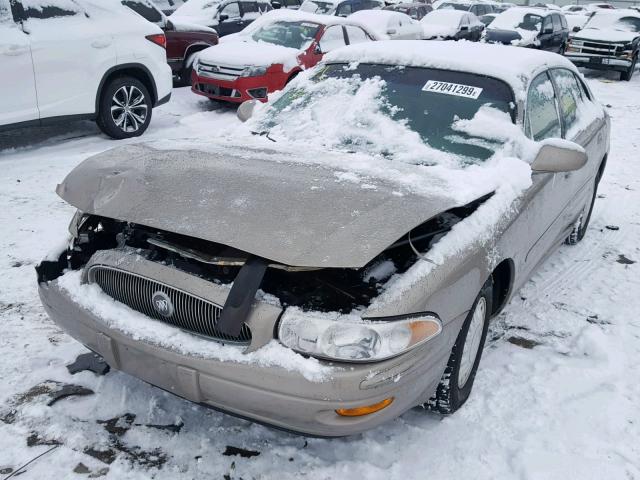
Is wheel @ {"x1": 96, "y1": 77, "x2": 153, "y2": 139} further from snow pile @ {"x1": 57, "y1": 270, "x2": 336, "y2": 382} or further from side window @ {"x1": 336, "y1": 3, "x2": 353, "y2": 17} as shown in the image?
side window @ {"x1": 336, "y1": 3, "x2": 353, "y2": 17}

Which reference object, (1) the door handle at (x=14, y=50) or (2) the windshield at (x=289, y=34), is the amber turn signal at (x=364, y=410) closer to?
(1) the door handle at (x=14, y=50)

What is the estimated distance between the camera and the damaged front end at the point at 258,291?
223 cm

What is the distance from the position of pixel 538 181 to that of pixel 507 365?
41.3 inches

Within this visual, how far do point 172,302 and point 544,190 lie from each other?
2222 mm

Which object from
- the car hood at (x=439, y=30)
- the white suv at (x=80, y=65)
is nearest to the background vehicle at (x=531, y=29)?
the car hood at (x=439, y=30)

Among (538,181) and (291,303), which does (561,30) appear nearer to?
(538,181)

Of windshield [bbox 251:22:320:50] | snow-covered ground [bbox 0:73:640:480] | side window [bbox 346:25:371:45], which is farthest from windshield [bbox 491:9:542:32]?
snow-covered ground [bbox 0:73:640:480]

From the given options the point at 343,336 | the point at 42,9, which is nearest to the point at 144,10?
the point at 42,9

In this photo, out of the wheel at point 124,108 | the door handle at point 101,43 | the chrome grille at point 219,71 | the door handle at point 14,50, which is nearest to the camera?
the door handle at point 14,50

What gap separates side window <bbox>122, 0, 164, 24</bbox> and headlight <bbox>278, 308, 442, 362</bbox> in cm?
785

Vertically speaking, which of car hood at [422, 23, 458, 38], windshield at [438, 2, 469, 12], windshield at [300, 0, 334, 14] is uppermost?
windshield at [300, 0, 334, 14]

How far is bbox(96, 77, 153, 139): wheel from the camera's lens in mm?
7414

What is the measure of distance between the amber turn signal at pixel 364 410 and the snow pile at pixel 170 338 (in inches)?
7.5

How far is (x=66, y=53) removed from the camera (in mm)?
6805
